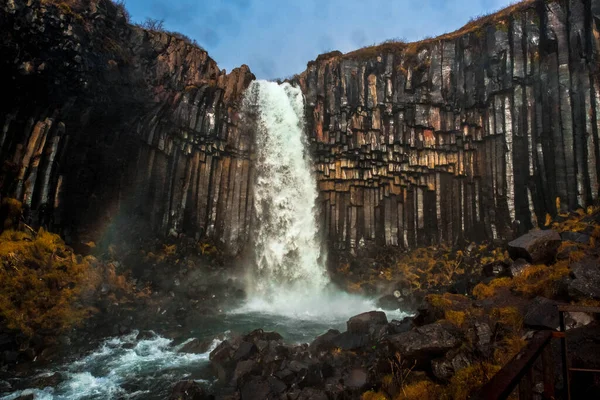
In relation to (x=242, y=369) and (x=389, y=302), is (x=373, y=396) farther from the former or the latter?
(x=389, y=302)

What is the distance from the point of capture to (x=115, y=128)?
17672mm

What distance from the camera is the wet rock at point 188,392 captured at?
8344 millimetres

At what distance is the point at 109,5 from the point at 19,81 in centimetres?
669

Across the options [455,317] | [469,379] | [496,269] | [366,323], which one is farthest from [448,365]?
[496,269]

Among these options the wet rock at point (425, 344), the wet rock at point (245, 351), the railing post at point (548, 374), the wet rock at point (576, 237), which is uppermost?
the wet rock at point (576, 237)

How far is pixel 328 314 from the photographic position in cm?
1777

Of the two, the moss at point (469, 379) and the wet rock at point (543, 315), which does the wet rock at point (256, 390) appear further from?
the wet rock at point (543, 315)

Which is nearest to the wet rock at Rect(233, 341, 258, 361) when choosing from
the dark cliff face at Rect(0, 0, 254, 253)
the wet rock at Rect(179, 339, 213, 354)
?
the wet rock at Rect(179, 339, 213, 354)

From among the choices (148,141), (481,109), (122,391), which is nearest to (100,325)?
(122,391)

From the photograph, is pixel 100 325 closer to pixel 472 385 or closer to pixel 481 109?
pixel 472 385

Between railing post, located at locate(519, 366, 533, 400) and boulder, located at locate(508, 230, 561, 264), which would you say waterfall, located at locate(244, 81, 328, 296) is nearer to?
boulder, located at locate(508, 230, 561, 264)

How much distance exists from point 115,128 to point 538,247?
1746cm

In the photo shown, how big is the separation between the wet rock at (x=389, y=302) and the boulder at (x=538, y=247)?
7.77 m

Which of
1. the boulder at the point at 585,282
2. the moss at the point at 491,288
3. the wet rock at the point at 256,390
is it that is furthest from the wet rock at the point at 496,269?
the wet rock at the point at 256,390
